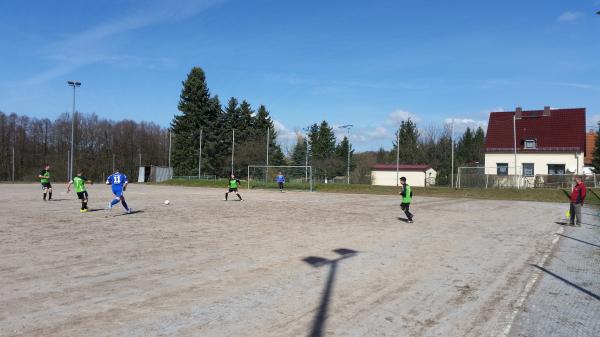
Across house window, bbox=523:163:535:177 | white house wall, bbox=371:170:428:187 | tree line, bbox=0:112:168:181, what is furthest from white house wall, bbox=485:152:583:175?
tree line, bbox=0:112:168:181

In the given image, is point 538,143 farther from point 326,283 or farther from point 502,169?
point 326,283

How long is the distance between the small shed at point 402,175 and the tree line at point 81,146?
47.8 m

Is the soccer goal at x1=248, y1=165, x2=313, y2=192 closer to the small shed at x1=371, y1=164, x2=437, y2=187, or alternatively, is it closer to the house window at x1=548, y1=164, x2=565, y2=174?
the small shed at x1=371, y1=164, x2=437, y2=187

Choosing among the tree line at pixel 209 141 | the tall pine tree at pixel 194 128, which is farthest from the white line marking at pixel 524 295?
the tall pine tree at pixel 194 128

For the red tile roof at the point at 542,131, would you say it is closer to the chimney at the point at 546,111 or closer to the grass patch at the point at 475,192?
the chimney at the point at 546,111

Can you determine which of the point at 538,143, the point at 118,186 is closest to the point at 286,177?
the point at 538,143

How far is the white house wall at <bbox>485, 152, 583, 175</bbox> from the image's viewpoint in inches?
1822

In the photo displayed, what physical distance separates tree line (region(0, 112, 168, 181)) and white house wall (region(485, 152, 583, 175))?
5914cm

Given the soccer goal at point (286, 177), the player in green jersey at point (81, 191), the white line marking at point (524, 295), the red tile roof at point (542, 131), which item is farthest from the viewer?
the red tile roof at point (542, 131)

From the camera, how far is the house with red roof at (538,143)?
46812 millimetres

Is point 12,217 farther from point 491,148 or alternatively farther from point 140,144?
point 140,144

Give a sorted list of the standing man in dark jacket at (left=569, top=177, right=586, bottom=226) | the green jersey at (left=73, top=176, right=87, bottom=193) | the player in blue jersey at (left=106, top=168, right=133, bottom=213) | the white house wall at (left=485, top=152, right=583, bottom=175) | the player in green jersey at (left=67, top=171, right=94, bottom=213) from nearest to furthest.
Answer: the standing man in dark jacket at (left=569, top=177, right=586, bottom=226), the player in blue jersey at (left=106, top=168, right=133, bottom=213), the player in green jersey at (left=67, top=171, right=94, bottom=213), the green jersey at (left=73, top=176, right=87, bottom=193), the white house wall at (left=485, top=152, right=583, bottom=175)

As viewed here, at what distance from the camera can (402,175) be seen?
165 feet

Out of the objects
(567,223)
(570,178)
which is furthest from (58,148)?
(567,223)
